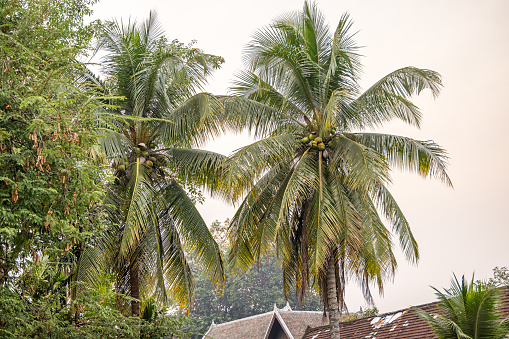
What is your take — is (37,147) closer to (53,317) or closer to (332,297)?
(53,317)

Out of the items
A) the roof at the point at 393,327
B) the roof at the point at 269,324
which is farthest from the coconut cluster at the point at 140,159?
the roof at the point at 269,324

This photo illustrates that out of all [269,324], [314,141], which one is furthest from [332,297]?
[269,324]

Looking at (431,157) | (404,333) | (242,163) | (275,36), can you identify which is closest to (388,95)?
(431,157)

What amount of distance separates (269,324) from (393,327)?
36.2 feet

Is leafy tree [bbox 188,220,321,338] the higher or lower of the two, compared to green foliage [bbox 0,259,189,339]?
higher

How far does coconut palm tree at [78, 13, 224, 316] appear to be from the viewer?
10461mm

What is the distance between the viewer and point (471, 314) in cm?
729

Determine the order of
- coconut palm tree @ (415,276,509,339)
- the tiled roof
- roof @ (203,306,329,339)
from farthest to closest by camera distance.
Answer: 1. the tiled roof
2. roof @ (203,306,329,339)
3. coconut palm tree @ (415,276,509,339)

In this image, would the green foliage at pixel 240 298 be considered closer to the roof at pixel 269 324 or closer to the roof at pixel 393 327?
the roof at pixel 269 324

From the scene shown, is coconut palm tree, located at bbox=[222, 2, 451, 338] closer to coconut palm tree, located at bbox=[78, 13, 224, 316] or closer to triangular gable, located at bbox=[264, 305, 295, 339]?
coconut palm tree, located at bbox=[78, 13, 224, 316]

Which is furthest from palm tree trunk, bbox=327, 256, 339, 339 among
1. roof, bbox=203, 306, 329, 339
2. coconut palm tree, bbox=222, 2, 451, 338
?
roof, bbox=203, 306, 329, 339

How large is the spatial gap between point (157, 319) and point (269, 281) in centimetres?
3595

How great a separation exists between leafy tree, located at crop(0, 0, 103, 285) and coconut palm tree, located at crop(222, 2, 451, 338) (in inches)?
156

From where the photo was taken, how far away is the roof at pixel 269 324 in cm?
2298
